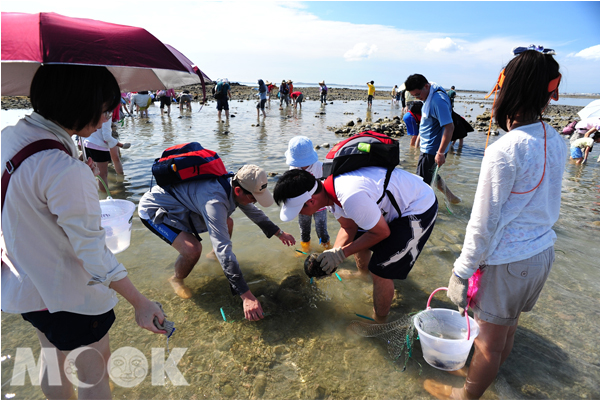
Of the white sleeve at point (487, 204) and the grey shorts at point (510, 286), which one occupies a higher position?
the white sleeve at point (487, 204)

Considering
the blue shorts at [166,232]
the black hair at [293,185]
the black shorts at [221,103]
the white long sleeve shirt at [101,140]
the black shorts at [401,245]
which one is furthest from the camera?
the black shorts at [221,103]

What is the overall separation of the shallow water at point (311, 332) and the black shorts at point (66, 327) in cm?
106

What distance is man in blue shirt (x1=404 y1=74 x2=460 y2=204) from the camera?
4738mm

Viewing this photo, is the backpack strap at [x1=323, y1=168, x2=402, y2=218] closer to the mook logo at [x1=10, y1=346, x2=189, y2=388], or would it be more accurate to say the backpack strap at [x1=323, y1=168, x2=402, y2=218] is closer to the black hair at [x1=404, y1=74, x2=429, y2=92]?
the mook logo at [x1=10, y1=346, x2=189, y2=388]

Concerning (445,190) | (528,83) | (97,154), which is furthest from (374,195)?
(97,154)

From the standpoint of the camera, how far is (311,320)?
3.17m

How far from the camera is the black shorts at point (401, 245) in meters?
2.66

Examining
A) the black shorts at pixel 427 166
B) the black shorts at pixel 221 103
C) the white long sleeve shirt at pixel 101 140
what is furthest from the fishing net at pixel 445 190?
the black shorts at pixel 221 103

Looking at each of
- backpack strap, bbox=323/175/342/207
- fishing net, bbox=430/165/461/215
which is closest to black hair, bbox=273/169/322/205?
backpack strap, bbox=323/175/342/207

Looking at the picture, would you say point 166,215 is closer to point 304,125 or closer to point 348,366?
point 348,366

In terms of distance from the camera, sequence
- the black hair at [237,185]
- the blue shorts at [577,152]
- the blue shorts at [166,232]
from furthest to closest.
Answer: the blue shorts at [577,152] → the blue shorts at [166,232] → the black hair at [237,185]

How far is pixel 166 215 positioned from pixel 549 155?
10.5 feet

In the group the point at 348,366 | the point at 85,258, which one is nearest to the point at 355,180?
the point at 348,366

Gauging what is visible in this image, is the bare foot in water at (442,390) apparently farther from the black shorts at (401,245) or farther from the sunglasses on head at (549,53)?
the sunglasses on head at (549,53)
